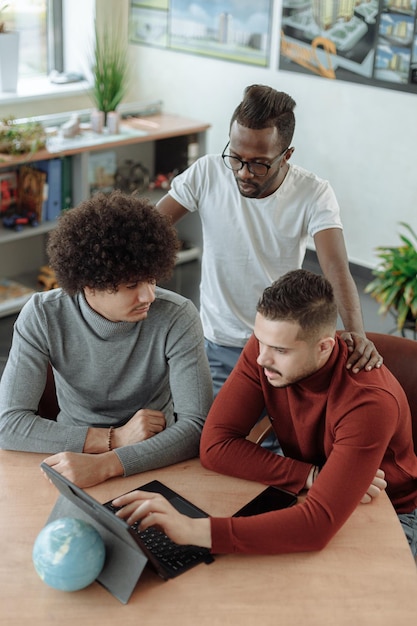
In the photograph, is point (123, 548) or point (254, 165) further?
point (254, 165)

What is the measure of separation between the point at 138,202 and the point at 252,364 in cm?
46

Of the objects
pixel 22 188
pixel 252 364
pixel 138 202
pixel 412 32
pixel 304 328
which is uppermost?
pixel 412 32

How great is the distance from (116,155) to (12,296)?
1.13m

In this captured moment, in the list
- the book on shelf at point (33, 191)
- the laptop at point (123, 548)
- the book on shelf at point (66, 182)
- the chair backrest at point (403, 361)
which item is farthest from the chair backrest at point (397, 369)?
the book on shelf at point (66, 182)

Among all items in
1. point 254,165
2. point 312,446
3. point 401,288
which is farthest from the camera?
point 401,288

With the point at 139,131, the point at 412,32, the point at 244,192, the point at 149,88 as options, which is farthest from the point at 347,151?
the point at 244,192

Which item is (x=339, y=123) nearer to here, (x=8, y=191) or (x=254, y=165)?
(x=8, y=191)

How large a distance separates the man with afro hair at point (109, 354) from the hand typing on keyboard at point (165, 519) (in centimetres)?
16

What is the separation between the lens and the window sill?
4960mm

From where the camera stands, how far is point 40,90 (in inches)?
205

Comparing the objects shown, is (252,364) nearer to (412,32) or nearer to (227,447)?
(227,447)

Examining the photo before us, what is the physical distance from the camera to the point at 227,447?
1.74 m

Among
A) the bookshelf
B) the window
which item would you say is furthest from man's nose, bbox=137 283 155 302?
the window

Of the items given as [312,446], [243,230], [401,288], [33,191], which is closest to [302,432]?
[312,446]
